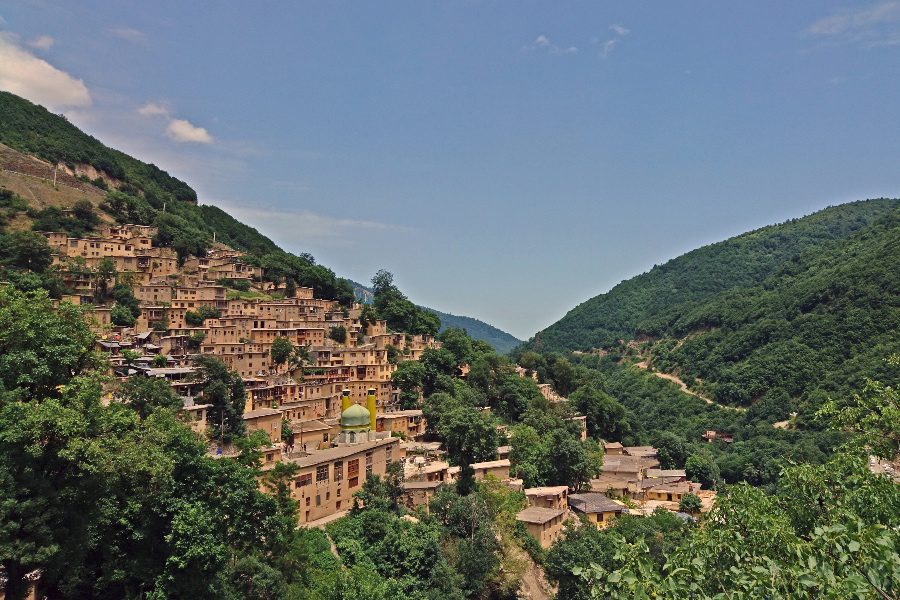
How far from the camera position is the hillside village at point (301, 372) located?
111ft

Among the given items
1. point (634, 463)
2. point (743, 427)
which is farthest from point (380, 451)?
point (743, 427)

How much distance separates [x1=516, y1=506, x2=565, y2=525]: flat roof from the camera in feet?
110

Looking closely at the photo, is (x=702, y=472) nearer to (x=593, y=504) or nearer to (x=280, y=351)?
(x=593, y=504)

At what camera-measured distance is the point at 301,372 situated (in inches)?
1971

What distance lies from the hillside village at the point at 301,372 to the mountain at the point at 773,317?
1165 inches

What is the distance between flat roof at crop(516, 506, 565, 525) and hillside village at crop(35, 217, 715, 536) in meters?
0.10

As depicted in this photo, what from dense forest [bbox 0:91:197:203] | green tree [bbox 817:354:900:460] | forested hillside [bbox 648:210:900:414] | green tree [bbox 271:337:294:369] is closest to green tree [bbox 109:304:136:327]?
green tree [bbox 271:337:294:369]

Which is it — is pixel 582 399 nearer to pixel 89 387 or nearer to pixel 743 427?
pixel 743 427

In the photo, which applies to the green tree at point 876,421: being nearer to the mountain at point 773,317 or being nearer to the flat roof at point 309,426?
the flat roof at point 309,426

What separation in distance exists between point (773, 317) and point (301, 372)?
73799mm

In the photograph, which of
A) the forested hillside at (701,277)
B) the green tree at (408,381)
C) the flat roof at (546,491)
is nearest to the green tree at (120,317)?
the green tree at (408,381)

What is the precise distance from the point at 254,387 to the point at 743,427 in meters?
56.5

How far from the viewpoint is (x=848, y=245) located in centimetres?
11175

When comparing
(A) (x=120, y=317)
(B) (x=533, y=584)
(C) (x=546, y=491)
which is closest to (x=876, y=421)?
(B) (x=533, y=584)
